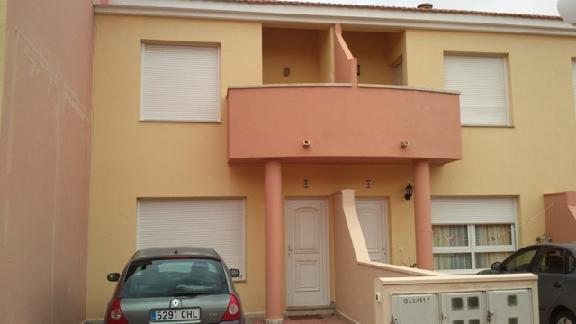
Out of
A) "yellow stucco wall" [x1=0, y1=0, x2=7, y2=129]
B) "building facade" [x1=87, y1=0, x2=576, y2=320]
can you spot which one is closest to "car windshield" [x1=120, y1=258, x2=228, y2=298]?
"yellow stucco wall" [x1=0, y1=0, x2=7, y2=129]

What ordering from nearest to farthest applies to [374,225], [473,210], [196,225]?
[196,225] < [374,225] < [473,210]

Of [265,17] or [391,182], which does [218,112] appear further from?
[391,182]

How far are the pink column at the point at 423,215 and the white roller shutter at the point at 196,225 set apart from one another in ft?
11.9

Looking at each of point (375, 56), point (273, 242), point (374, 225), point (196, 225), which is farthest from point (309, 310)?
point (375, 56)

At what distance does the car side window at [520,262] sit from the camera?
10.0 meters

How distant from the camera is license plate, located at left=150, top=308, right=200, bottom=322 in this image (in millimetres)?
6793

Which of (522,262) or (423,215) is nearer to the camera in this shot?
(522,262)

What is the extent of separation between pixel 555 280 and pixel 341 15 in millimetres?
6971

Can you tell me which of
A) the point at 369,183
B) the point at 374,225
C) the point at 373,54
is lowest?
the point at 374,225

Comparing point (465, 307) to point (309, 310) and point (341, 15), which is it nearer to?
point (309, 310)

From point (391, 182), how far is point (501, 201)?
2747 mm

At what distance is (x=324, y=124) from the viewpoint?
10984 millimetres

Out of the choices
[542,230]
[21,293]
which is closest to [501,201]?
[542,230]

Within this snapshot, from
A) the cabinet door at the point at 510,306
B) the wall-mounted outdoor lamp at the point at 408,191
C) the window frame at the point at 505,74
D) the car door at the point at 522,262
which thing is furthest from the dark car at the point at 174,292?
the window frame at the point at 505,74
